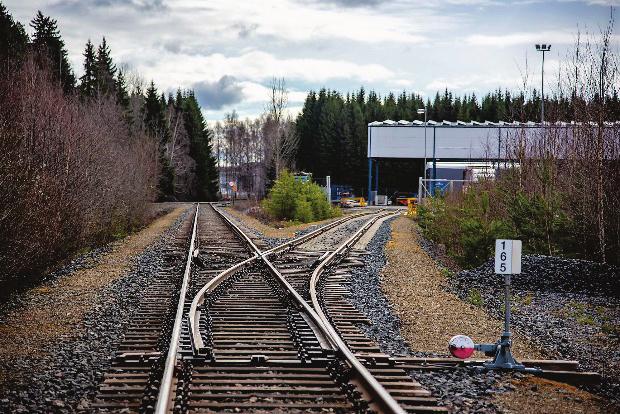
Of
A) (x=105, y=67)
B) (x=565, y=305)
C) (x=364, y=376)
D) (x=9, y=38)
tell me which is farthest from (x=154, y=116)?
(x=364, y=376)

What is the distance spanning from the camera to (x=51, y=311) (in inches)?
471

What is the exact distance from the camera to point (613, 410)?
22.6ft

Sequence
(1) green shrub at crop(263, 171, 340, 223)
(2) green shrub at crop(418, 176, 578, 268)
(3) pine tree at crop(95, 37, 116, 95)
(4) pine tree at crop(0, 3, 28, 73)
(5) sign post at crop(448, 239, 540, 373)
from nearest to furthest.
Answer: (5) sign post at crop(448, 239, 540, 373), (2) green shrub at crop(418, 176, 578, 268), (4) pine tree at crop(0, 3, 28, 73), (1) green shrub at crop(263, 171, 340, 223), (3) pine tree at crop(95, 37, 116, 95)

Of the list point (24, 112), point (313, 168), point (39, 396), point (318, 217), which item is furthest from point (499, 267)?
point (313, 168)

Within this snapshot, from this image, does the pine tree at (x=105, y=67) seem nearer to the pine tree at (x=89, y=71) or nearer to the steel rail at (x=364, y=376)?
the pine tree at (x=89, y=71)

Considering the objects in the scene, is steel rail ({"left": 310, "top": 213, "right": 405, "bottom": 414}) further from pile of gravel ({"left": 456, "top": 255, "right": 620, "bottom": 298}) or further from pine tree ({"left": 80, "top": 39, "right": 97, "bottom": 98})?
→ pine tree ({"left": 80, "top": 39, "right": 97, "bottom": 98})

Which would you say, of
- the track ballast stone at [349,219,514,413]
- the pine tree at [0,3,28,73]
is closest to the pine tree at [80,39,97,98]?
the pine tree at [0,3,28,73]

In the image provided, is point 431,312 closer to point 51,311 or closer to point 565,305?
point 565,305

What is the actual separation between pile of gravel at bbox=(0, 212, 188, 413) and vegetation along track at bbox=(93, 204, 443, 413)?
0.21 m

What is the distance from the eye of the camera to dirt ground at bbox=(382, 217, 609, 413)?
6996 mm

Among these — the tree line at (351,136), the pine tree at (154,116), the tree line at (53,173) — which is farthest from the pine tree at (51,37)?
the tree line at (351,136)

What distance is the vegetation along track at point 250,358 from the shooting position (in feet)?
21.2

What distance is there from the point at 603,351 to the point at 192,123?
97.0 m

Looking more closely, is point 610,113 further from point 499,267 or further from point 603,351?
point 499,267
